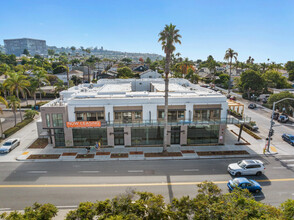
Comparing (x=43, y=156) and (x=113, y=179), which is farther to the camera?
(x=43, y=156)

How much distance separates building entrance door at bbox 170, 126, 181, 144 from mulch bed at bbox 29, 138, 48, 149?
21.5 meters

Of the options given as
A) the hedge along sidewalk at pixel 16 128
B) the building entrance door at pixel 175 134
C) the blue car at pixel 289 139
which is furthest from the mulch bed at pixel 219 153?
the hedge along sidewalk at pixel 16 128

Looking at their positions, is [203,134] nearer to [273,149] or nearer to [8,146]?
[273,149]

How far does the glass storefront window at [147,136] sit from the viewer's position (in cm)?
3155

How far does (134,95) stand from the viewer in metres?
33.1

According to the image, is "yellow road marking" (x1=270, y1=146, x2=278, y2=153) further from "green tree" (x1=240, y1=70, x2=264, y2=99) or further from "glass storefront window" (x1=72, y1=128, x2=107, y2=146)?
"green tree" (x1=240, y1=70, x2=264, y2=99)

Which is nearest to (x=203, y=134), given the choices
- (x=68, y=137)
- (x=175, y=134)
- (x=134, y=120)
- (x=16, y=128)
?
(x=175, y=134)

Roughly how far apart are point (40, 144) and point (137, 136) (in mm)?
16710

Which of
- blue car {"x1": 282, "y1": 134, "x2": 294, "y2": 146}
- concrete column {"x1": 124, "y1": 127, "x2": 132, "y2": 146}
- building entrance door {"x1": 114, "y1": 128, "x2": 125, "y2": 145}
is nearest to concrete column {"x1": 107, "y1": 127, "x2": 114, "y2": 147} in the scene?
building entrance door {"x1": 114, "y1": 128, "x2": 125, "y2": 145}

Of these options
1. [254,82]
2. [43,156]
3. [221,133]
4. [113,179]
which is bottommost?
[113,179]

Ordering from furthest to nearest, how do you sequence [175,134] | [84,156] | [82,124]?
[175,134], [82,124], [84,156]

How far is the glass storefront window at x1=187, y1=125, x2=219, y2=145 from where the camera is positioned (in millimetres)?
32000

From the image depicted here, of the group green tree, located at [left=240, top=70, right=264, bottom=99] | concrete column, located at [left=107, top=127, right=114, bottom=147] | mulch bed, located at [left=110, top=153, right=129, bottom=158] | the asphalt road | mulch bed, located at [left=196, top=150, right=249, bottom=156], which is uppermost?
green tree, located at [left=240, top=70, right=264, bottom=99]

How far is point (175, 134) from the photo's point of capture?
3194cm
